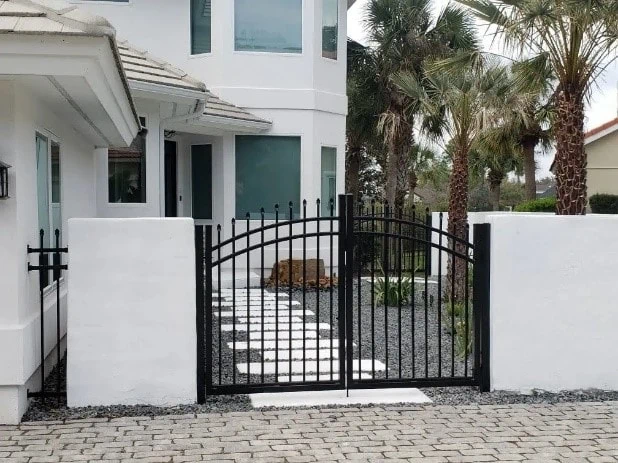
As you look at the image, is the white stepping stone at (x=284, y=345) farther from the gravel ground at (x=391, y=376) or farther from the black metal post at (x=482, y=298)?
the black metal post at (x=482, y=298)

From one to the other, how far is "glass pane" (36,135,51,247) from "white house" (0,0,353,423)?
0.02m

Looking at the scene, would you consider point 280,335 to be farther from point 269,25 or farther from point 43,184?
point 269,25

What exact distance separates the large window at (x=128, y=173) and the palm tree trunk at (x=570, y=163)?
635 centimetres

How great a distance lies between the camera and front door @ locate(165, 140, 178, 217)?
15.9 meters

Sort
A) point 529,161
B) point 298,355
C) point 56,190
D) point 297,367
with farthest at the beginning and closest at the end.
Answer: point 529,161, point 298,355, point 56,190, point 297,367

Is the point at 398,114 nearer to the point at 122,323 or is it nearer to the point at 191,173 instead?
the point at 191,173

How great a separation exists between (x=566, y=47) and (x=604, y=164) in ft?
77.4

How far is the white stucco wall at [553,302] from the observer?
7027mm

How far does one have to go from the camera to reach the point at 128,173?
41.8ft

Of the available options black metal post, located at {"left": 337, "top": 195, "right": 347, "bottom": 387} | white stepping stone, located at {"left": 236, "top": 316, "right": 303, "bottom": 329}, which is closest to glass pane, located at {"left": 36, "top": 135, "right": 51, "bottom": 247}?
black metal post, located at {"left": 337, "top": 195, "right": 347, "bottom": 387}

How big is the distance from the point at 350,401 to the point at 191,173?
10060 millimetres

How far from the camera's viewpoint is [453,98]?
12.6 m

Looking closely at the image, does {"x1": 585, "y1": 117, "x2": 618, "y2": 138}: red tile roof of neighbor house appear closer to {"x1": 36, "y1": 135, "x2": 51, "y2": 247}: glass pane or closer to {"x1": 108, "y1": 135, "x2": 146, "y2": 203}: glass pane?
{"x1": 108, "y1": 135, "x2": 146, "y2": 203}: glass pane

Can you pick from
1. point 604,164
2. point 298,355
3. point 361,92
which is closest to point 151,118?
point 298,355
